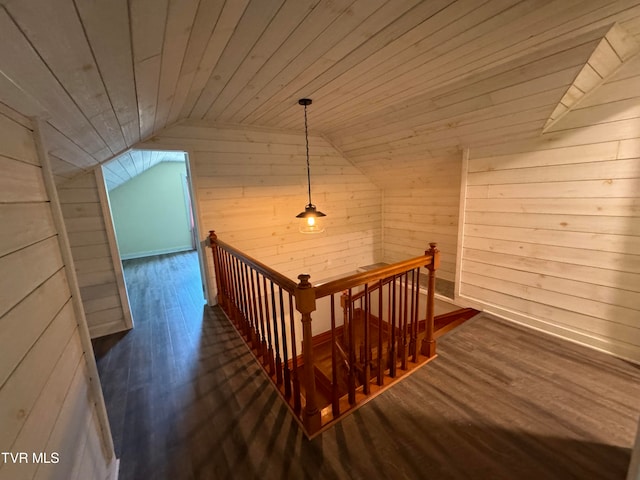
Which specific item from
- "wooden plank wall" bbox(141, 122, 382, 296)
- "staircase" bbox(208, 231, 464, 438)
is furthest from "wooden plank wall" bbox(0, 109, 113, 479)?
"wooden plank wall" bbox(141, 122, 382, 296)

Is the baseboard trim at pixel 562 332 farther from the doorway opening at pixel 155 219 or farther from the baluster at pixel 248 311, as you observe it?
the doorway opening at pixel 155 219

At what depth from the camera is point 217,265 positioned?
3088 millimetres

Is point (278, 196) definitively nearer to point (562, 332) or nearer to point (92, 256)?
point (92, 256)

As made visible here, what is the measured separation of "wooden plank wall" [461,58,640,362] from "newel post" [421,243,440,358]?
47.7 inches

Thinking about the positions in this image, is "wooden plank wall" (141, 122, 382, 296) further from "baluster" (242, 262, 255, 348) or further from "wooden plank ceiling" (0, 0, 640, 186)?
"baluster" (242, 262, 255, 348)

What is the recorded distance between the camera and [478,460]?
139 centimetres

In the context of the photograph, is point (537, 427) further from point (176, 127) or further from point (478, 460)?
point (176, 127)

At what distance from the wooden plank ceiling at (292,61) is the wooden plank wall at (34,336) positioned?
0.27 metres

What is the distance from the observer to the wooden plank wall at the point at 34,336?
0.65 m

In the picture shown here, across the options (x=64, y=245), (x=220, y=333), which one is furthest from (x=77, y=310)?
(x=220, y=333)

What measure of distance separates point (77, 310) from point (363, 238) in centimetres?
376

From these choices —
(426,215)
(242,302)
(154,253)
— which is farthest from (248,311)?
(154,253)

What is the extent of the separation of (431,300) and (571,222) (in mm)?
1467

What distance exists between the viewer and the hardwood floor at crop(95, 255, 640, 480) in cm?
137
